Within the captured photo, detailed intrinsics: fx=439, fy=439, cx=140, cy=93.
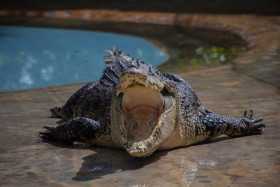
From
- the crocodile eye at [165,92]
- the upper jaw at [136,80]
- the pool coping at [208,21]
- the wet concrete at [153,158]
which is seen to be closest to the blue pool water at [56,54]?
the pool coping at [208,21]

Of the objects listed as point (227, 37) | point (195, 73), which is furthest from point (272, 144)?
point (227, 37)

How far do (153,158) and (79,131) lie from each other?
732 millimetres

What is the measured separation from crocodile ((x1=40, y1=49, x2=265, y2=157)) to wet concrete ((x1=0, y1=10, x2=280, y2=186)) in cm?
10

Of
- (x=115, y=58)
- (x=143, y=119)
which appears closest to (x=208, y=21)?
(x=115, y=58)

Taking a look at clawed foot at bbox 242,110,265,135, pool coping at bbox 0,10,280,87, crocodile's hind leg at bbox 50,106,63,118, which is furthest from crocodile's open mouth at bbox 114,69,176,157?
pool coping at bbox 0,10,280,87

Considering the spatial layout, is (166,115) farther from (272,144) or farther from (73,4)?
(73,4)

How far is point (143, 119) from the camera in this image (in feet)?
9.84

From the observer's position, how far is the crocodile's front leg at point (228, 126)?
135 inches

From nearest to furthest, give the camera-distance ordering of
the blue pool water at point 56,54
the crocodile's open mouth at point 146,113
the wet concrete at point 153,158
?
the wet concrete at point 153,158, the crocodile's open mouth at point 146,113, the blue pool water at point 56,54

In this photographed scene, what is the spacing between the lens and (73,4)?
16.4 metres

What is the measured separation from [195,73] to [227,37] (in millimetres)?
4204

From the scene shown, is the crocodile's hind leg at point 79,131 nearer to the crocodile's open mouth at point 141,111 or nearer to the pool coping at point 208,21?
the crocodile's open mouth at point 141,111

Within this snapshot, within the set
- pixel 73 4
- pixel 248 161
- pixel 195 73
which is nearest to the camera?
pixel 248 161

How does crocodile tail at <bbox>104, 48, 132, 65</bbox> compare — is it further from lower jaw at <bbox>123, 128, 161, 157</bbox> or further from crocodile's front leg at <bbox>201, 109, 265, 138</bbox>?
lower jaw at <bbox>123, 128, 161, 157</bbox>
